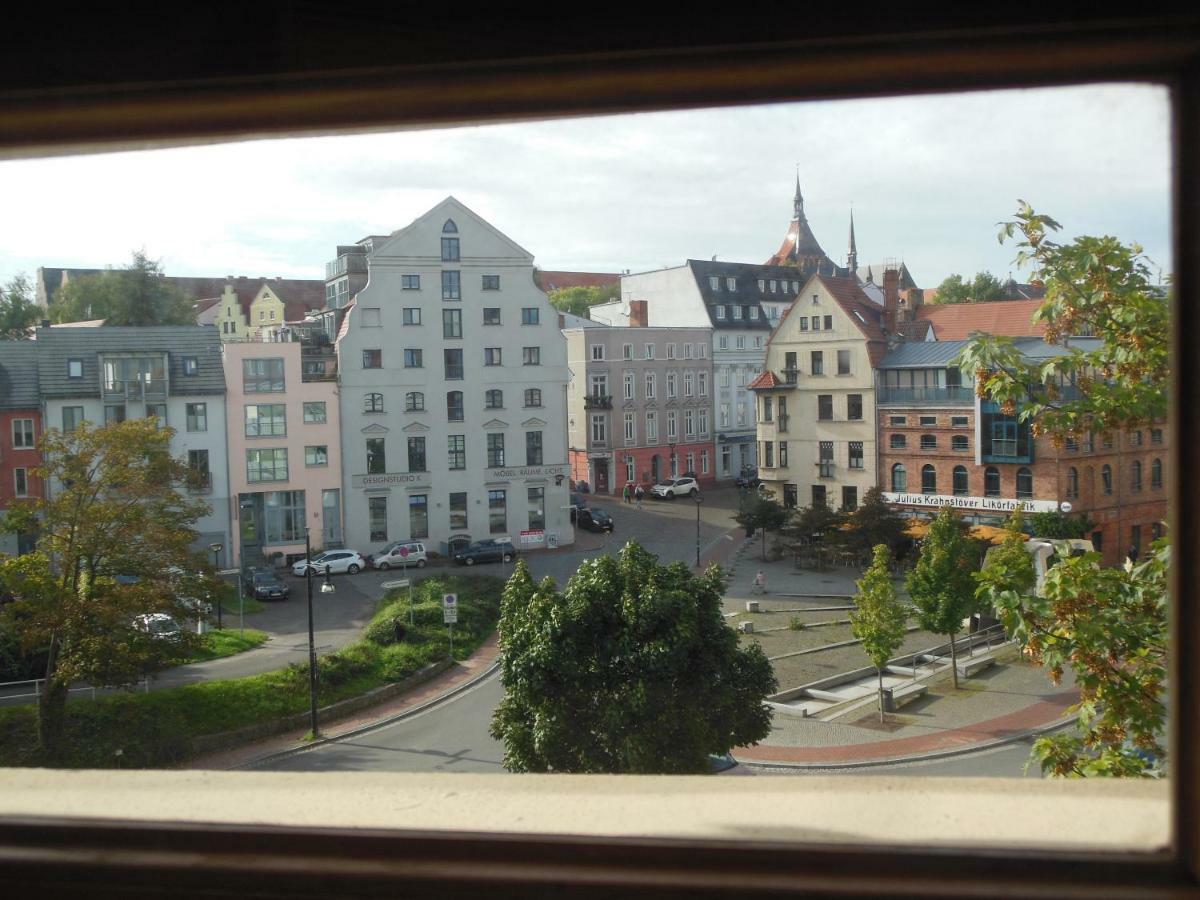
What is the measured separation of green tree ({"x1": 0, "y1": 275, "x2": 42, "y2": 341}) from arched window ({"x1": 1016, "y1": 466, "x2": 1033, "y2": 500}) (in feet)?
7.99

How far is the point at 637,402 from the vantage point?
4.28 m

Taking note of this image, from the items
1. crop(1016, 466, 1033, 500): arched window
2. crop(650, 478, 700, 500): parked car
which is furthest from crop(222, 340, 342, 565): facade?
crop(1016, 466, 1033, 500): arched window

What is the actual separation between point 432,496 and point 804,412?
138 cm

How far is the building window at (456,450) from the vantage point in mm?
3451

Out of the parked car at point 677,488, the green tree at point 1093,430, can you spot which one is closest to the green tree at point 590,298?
the parked car at point 677,488

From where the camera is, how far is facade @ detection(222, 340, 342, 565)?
348 centimetres

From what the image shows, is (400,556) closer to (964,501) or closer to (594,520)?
(594,520)

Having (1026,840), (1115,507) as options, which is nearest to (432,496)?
(1115,507)

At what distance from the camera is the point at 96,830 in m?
0.96

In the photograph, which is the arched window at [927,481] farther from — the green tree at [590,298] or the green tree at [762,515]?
the green tree at [590,298]

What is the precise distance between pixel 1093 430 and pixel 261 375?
2769 mm

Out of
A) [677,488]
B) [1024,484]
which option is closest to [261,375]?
[677,488]

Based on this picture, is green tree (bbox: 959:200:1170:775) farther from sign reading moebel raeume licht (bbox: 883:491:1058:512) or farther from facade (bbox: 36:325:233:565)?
facade (bbox: 36:325:233:565)

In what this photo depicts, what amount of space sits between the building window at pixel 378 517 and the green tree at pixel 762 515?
136cm
